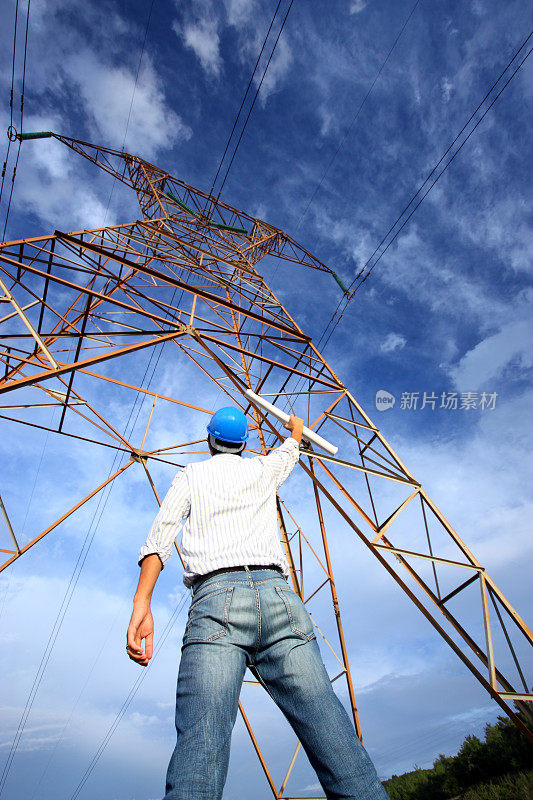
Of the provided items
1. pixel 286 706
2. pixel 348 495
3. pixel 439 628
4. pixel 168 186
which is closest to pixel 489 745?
pixel 439 628

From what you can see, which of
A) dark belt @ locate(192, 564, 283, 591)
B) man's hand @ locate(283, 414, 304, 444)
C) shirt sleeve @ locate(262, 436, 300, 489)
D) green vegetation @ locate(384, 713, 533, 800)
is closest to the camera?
dark belt @ locate(192, 564, 283, 591)

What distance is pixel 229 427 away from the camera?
2.49m

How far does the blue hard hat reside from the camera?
248 centimetres

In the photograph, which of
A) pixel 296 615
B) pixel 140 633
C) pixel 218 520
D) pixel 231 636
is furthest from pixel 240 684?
pixel 218 520

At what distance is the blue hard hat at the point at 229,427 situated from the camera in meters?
2.48

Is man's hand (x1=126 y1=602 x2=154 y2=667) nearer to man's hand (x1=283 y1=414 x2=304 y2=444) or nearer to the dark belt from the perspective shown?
the dark belt

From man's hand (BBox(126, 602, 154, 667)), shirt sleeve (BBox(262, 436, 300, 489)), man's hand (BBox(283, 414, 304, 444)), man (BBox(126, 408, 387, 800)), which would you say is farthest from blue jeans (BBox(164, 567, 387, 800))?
man's hand (BBox(283, 414, 304, 444))

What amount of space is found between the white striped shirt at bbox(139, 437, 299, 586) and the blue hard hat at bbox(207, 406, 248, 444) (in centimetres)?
Answer: 25

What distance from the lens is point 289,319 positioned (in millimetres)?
8258

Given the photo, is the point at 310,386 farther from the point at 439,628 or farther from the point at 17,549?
the point at 17,549

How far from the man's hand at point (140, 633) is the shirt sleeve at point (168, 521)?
21 cm

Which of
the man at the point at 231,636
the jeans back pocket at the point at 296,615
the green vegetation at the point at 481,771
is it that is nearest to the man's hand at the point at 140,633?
the man at the point at 231,636

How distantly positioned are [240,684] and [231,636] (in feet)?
0.57

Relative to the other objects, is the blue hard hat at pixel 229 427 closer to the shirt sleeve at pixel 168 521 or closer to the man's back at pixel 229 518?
the man's back at pixel 229 518
